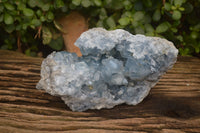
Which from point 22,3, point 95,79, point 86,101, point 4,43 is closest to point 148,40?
point 95,79

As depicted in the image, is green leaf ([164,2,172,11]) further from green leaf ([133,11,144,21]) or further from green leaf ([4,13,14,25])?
green leaf ([4,13,14,25])

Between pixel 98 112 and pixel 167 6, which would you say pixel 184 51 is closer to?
pixel 167 6

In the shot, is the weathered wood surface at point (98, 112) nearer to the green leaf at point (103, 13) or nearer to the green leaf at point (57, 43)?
the green leaf at point (57, 43)

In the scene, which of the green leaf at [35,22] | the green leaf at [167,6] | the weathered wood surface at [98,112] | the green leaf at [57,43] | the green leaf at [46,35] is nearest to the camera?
the weathered wood surface at [98,112]

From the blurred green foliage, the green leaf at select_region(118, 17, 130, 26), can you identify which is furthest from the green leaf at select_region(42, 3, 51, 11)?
the green leaf at select_region(118, 17, 130, 26)

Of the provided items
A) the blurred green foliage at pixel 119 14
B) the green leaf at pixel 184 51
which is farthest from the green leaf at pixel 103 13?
the green leaf at pixel 184 51

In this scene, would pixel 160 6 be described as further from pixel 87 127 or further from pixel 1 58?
pixel 1 58
